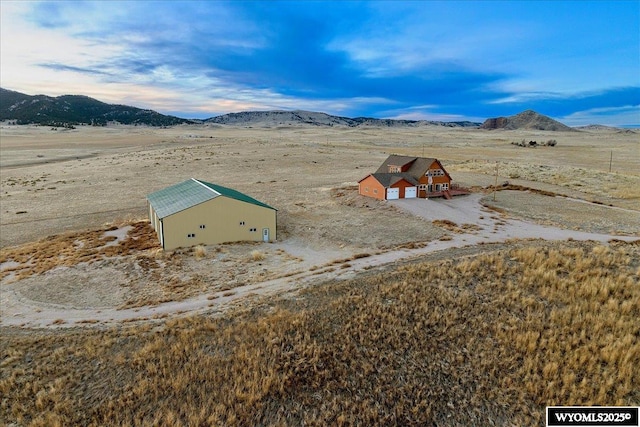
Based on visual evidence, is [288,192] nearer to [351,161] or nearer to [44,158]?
[351,161]

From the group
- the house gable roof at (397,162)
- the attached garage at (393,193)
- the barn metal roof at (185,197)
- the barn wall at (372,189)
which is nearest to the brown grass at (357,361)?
the barn metal roof at (185,197)

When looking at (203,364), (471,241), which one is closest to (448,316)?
(203,364)

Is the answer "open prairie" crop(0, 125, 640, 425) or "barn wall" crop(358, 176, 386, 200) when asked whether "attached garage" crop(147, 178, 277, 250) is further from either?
"barn wall" crop(358, 176, 386, 200)

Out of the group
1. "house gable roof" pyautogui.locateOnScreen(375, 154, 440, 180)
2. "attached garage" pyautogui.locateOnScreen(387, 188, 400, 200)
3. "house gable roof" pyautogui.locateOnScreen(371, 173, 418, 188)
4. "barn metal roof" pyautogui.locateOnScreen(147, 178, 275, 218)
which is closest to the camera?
"barn metal roof" pyautogui.locateOnScreen(147, 178, 275, 218)

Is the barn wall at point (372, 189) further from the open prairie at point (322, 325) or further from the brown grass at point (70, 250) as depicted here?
the brown grass at point (70, 250)

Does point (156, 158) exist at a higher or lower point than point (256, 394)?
higher

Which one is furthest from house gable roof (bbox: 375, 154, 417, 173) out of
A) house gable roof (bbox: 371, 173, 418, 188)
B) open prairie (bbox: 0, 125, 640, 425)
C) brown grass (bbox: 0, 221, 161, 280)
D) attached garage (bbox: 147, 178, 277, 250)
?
brown grass (bbox: 0, 221, 161, 280)
